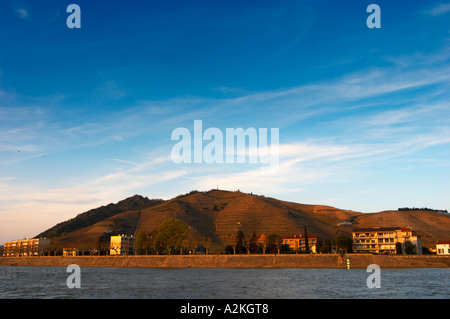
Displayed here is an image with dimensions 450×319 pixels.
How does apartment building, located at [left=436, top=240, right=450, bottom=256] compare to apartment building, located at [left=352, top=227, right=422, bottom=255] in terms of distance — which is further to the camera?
apartment building, located at [left=352, top=227, right=422, bottom=255]

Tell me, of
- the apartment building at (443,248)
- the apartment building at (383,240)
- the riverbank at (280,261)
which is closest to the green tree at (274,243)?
the riverbank at (280,261)

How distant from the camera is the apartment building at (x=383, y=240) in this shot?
619 ft

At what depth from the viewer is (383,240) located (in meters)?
193

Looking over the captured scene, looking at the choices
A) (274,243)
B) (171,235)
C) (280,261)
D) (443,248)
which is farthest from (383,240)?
(171,235)

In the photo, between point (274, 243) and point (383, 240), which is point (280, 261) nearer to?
point (274, 243)

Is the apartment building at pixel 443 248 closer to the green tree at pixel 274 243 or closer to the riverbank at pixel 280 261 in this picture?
the riverbank at pixel 280 261

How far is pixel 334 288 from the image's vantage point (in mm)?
62469

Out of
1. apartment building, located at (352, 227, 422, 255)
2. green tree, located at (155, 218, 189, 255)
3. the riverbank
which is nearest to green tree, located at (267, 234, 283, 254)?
the riverbank

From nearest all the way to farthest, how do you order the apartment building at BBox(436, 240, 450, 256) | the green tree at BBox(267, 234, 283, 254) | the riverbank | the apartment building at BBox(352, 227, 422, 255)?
the riverbank < the apartment building at BBox(436, 240, 450, 256) < the green tree at BBox(267, 234, 283, 254) < the apartment building at BBox(352, 227, 422, 255)

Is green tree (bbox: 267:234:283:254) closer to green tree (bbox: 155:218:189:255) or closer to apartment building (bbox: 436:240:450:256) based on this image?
green tree (bbox: 155:218:189:255)

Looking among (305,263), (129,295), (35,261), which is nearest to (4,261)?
(35,261)

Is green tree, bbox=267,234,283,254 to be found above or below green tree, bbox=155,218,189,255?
below

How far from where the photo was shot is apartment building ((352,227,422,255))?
188625 millimetres
